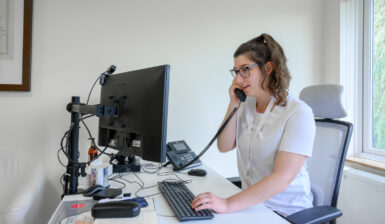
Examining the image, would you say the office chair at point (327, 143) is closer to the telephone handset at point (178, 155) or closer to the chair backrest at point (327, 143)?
the chair backrest at point (327, 143)

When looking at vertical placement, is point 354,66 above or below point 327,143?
above

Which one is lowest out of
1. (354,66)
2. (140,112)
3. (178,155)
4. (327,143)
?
(178,155)

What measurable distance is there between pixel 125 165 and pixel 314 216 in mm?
977

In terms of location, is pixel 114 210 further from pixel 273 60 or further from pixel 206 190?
pixel 273 60

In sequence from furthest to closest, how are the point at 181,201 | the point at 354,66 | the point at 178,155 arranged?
the point at 354,66
the point at 178,155
the point at 181,201

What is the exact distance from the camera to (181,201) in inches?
37.0

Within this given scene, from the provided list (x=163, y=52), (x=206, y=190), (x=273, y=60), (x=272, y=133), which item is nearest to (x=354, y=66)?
(x=273, y=60)

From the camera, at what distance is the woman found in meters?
1.03

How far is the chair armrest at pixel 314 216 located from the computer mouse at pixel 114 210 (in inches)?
22.6

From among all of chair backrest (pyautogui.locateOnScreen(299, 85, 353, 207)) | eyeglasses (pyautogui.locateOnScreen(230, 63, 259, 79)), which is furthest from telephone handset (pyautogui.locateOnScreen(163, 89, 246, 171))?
chair backrest (pyautogui.locateOnScreen(299, 85, 353, 207))

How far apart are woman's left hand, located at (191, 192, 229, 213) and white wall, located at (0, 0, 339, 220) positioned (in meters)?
1.08

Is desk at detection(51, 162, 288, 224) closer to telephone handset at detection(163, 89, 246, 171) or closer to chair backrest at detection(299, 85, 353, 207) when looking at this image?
telephone handset at detection(163, 89, 246, 171)

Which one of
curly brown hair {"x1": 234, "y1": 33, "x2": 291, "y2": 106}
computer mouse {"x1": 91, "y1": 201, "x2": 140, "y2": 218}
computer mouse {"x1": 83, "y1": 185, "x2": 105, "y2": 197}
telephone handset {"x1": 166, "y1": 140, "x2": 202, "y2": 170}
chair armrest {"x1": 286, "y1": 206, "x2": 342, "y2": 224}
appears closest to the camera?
computer mouse {"x1": 91, "y1": 201, "x2": 140, "y2": 218}

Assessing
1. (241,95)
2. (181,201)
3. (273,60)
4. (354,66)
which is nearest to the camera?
(181,201)
